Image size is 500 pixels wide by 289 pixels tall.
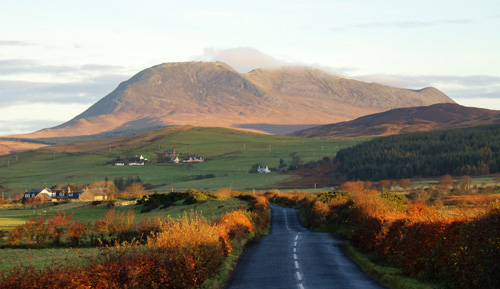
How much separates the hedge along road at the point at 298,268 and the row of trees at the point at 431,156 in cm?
12692

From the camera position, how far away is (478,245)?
17344 mm

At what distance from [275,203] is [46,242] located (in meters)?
90.1

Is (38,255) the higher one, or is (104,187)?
(38,255)

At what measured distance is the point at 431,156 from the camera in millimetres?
169625

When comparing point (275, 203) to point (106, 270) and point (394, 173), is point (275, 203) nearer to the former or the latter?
point (394, 173)

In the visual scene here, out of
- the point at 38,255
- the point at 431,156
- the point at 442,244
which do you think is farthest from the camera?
the point at 431,156

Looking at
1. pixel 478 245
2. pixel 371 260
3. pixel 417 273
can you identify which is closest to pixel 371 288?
pixel 417 273

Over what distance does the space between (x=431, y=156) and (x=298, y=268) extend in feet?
503

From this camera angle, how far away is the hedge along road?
21.1m

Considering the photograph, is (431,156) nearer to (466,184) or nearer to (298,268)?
(466,184)

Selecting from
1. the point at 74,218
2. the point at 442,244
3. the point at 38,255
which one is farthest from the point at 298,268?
the point at 74,218

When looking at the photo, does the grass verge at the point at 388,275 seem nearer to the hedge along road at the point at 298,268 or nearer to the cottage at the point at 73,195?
the hedge along road at the point at 298,268

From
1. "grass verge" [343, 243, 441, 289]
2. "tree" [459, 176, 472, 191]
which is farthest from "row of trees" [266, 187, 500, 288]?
"tree" [459, 176, 472, 191]

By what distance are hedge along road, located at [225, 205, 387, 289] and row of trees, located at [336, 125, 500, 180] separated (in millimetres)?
126920
